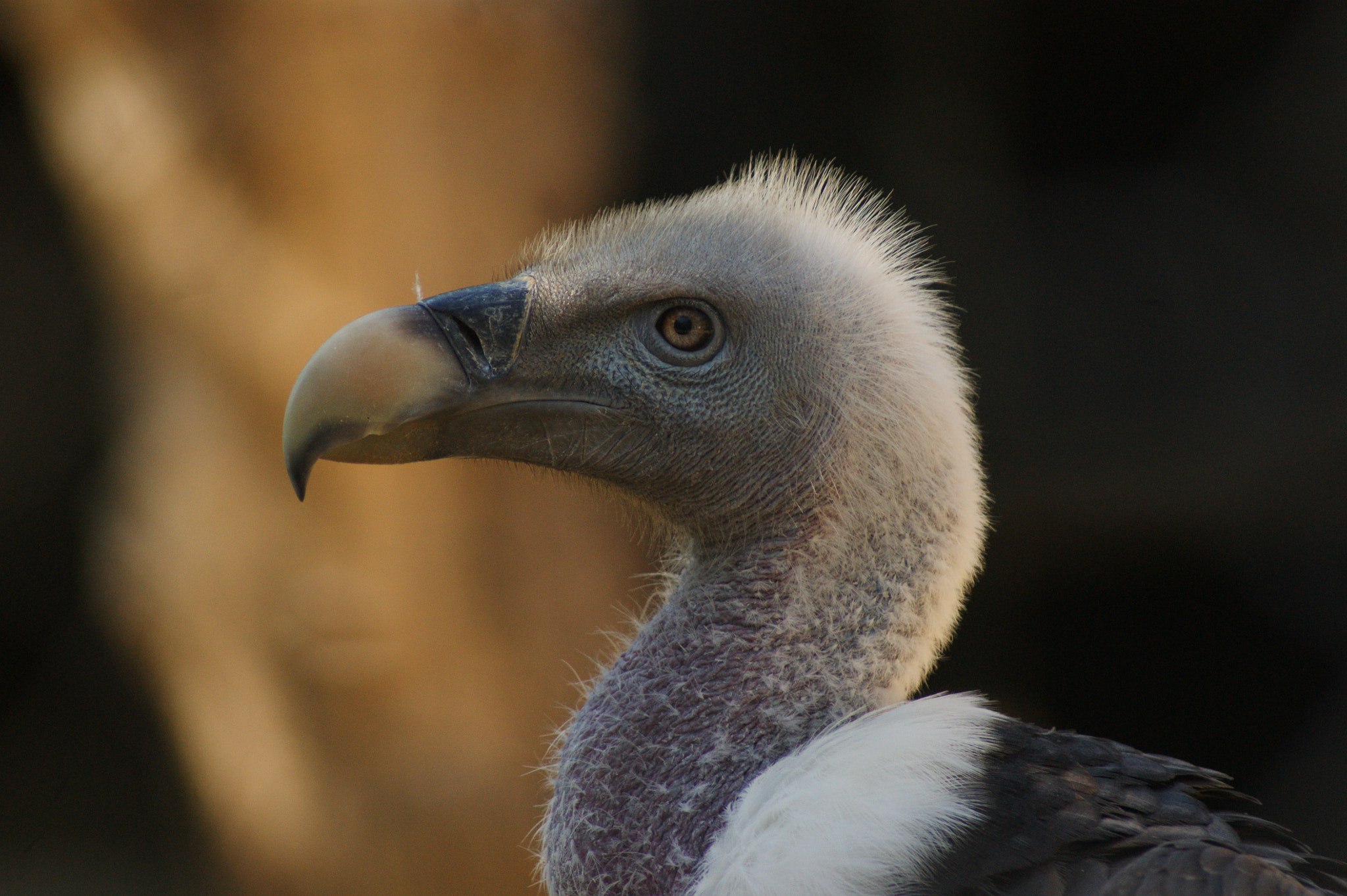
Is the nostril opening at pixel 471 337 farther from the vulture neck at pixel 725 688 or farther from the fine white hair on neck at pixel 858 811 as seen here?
the fine white hair on neck at pixel 858 811

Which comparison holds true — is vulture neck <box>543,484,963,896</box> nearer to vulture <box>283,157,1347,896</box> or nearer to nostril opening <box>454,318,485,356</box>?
vulture <box>283,157,1347,896</box>

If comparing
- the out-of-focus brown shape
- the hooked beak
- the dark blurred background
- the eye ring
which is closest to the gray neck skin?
the eye ring

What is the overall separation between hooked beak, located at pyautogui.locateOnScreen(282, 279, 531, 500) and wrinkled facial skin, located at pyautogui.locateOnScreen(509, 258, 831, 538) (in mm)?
67

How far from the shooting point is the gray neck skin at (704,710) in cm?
122

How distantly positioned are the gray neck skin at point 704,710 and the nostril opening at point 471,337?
420 mm

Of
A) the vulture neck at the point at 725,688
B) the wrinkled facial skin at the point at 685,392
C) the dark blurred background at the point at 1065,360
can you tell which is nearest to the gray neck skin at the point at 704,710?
the vulture neck at the point at 725,688

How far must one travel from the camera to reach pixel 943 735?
3.85ft

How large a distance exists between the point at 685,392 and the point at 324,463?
5.04 ft

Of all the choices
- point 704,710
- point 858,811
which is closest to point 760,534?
point 704,710

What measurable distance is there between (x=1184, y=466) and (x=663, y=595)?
4.89 ft

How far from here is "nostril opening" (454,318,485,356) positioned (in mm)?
1329

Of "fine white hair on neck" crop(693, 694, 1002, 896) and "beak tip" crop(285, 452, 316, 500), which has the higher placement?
"beak tip" crop(285, 452, 316, 500)

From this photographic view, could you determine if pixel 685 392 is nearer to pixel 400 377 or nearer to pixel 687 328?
pixel 687 328

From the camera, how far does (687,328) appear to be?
140 cm
